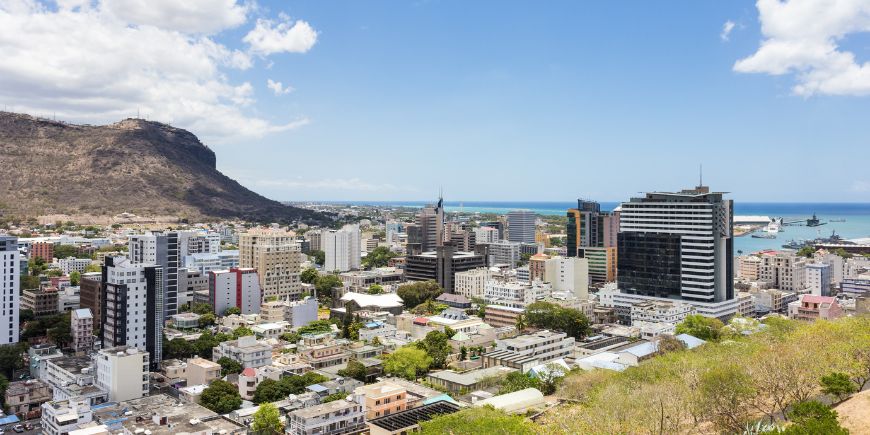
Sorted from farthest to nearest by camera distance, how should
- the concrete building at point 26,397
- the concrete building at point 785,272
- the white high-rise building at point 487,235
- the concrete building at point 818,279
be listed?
the white high-rise building at point 487,235 < the concrete building at point 785,272 < the concrete building at point 818,279 < the concrete building at point 26,397

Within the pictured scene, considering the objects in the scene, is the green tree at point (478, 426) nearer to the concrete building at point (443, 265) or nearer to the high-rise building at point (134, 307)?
the high-rise building at point (134, 307)

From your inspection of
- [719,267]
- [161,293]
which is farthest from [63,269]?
[719,267]

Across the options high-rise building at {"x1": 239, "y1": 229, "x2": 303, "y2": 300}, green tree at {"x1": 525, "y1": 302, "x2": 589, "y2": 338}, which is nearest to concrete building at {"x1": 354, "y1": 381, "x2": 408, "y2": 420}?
green tree at {"x1": 525, "y1": 302, "x2": 589, "y2": 338}

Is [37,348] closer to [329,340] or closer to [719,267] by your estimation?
[329,340]

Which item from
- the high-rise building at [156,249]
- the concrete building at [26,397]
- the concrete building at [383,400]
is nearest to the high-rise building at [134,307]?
the concrete building at [26,397]

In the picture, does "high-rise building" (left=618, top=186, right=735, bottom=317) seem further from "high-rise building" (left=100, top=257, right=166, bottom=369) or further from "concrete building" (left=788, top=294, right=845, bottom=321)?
"high-rise building" (left=100, top=257, right=166, bottom=369)
